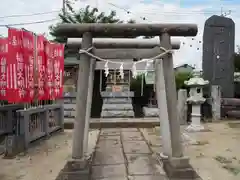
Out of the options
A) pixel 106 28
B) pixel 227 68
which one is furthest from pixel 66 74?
pixel 106 28

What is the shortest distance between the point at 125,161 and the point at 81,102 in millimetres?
1497

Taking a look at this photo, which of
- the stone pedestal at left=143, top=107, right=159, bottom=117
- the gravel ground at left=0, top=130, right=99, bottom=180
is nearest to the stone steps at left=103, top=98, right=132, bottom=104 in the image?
the stone pedestal at left=143, top=107, right=159, bottom=117

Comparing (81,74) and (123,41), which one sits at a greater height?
(123,41)

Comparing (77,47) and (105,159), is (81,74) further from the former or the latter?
(105,159)

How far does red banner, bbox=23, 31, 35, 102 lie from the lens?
5934mm

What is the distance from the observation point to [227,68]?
1194cm

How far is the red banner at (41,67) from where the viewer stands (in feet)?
21.7

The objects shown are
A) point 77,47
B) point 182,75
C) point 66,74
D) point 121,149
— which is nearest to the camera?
point 77,47

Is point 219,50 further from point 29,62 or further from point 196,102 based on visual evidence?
point 29,62

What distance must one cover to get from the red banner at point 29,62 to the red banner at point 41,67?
1.04 feet

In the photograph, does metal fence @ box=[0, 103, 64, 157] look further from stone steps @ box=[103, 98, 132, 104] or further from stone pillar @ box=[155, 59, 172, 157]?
stone steps @ box=[103, 98, 132, 104]

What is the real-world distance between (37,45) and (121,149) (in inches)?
114

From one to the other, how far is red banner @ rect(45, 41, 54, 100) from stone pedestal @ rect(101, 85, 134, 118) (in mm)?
4672

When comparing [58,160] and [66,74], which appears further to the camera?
[66,74]
